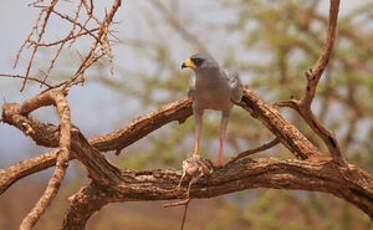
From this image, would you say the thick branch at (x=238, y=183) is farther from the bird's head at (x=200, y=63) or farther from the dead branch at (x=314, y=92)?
the bird's head at (x=200, y=63)

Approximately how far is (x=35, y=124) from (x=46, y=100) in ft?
0.63

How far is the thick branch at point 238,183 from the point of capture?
127cm

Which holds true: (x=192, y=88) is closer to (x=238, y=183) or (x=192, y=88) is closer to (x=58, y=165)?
(x=238, y=183)

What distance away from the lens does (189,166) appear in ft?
4.07

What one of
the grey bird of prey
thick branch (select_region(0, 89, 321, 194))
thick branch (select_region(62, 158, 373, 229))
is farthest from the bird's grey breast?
thick branch (select_region(0, 89, 321, 194))

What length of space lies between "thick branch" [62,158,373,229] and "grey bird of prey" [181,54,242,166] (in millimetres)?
147

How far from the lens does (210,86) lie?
1.19m

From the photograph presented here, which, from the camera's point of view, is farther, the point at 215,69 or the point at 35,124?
the point at 35,124

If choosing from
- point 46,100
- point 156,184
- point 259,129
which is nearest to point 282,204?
point 259,129

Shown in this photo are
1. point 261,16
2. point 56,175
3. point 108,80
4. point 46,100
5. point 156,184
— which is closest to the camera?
point 56,175

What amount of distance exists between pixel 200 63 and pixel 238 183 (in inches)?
15.6

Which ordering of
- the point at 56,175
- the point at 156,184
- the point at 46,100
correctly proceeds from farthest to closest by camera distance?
1. the point at 156,184
2. the point at 46,100
3. the point at 56,175

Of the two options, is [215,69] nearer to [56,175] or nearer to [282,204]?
[56,175]

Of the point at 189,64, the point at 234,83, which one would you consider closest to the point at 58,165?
the point at 189,64
